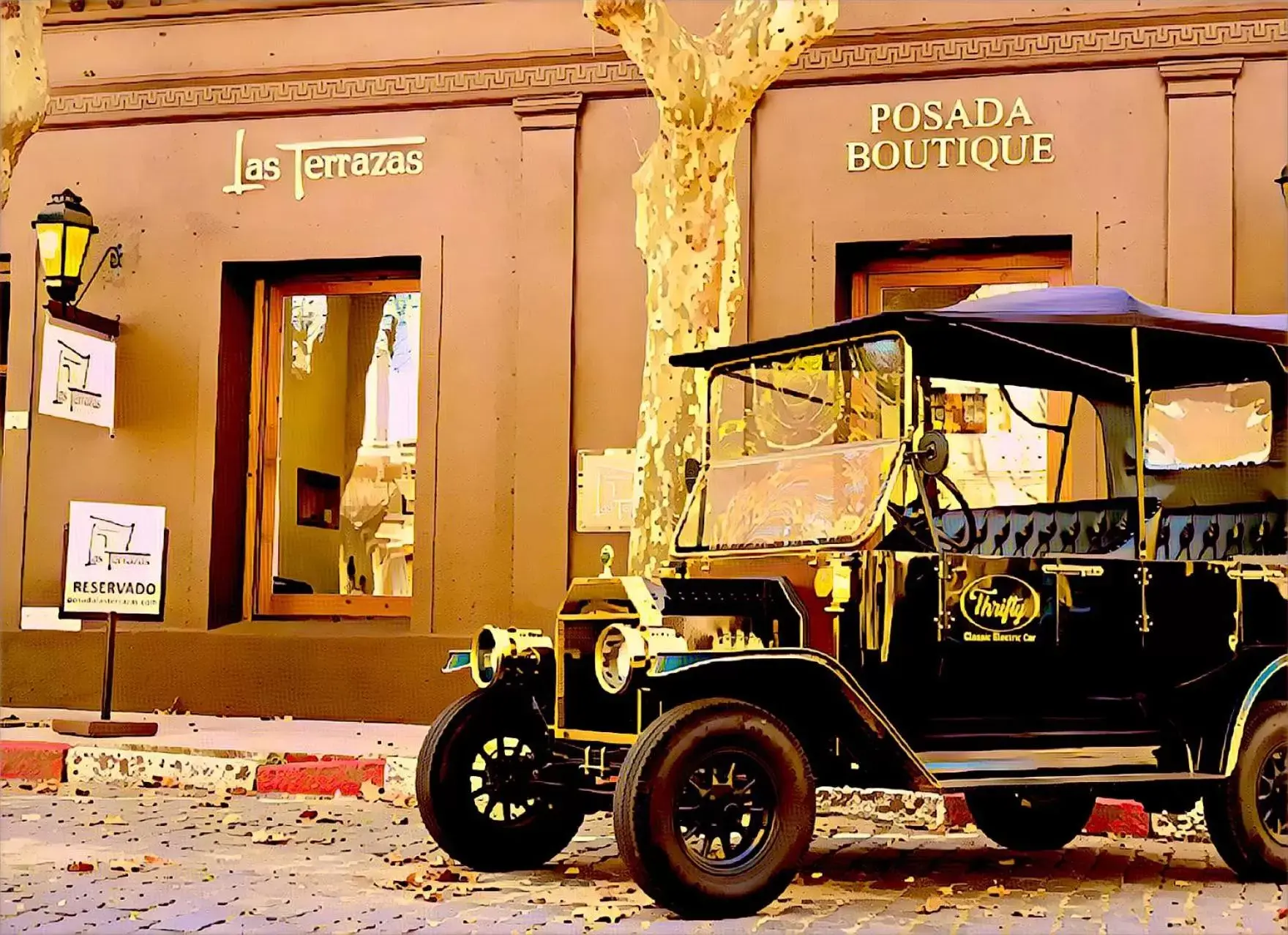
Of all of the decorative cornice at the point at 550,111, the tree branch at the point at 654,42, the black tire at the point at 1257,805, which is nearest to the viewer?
the black tire at the point at 1257,805

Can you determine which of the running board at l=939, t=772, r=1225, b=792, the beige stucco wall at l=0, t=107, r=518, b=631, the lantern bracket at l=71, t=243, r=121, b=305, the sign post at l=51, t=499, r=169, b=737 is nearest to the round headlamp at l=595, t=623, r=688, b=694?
the running board at l=939, t=772, r=1225, b=792

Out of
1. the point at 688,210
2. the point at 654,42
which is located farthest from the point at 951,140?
the point at 654,42

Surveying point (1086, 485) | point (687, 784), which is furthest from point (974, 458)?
point (687, 784)

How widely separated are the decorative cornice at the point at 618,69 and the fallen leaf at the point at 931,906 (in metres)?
7.22

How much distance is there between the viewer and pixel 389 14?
1305 cm

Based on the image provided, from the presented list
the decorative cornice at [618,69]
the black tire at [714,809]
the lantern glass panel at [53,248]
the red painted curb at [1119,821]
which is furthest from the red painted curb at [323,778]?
the decorative cornice at [618,69]

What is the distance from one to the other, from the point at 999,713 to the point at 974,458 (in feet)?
16.8

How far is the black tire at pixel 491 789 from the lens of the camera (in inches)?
267

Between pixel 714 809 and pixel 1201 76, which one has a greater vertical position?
pixel 1201 76

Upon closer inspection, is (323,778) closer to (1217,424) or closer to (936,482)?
(936,482)

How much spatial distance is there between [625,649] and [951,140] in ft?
22.6

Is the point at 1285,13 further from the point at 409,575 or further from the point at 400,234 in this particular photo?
the point at 409,575

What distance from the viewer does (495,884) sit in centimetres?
655

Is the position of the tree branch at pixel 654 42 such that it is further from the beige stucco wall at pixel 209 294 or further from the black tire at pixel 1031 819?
the black tire at pixel 1031 819
